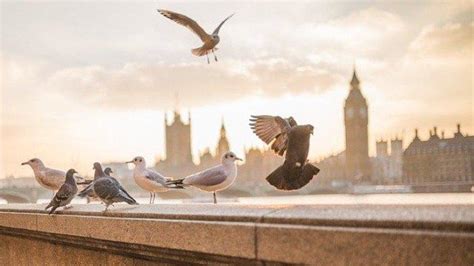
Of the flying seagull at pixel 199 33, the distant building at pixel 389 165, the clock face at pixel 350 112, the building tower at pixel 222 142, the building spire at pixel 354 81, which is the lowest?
the distant building at pixel 389 165

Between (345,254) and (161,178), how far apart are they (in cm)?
378

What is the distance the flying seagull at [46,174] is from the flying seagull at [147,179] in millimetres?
1054

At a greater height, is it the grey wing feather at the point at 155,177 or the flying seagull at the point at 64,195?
the grey wing feather at the point at 155,177

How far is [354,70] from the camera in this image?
5374 inches

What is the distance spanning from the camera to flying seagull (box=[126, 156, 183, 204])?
211 inches

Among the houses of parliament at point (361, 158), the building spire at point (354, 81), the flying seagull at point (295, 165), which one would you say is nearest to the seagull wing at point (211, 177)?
the flying seagull at point (295, 165)

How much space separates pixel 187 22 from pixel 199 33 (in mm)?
150

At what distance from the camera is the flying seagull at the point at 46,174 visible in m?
6.22

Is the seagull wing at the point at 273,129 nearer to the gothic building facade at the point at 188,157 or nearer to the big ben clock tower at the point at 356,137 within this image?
the gothic building facade at the point at 188,157

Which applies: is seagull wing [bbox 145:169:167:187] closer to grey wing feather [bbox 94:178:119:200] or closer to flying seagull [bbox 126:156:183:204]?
flying seagull [bbox 126:156:183:204]

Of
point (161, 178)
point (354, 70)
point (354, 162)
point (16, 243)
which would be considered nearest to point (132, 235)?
point (16, 243)

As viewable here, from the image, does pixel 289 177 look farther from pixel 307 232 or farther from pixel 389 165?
pixel 389 165

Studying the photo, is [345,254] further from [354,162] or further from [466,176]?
[354,162]

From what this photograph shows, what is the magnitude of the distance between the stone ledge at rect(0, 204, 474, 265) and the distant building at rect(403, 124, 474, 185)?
104925mm
